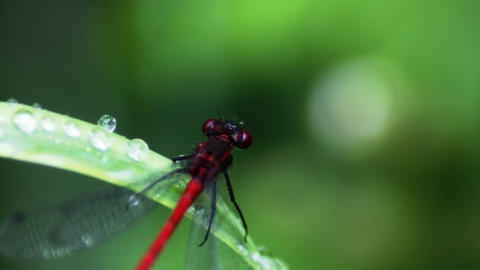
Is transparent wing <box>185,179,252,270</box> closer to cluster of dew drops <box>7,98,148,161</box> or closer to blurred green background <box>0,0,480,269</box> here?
cluster of dew drops <box>7,98,148,161</box>

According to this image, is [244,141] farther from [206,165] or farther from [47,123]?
[47,123]

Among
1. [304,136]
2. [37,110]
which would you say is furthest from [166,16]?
[37,110]

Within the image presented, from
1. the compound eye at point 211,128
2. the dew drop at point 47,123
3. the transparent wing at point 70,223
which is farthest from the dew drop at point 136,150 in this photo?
the compound eye at point 211,128

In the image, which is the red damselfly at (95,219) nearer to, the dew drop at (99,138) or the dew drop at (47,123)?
the dew drop at (99,138)

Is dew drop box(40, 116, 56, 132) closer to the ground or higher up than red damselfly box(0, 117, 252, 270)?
higher up

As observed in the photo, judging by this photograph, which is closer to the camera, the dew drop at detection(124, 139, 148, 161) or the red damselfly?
the dew drop at detection(124, 139, 148, 161)

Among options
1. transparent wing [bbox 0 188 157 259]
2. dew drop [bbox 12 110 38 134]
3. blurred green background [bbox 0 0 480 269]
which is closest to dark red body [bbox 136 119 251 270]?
transparent wing [bbox 0 188 157 259]

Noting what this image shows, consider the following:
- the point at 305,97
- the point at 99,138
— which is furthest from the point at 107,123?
the point at 305,97
